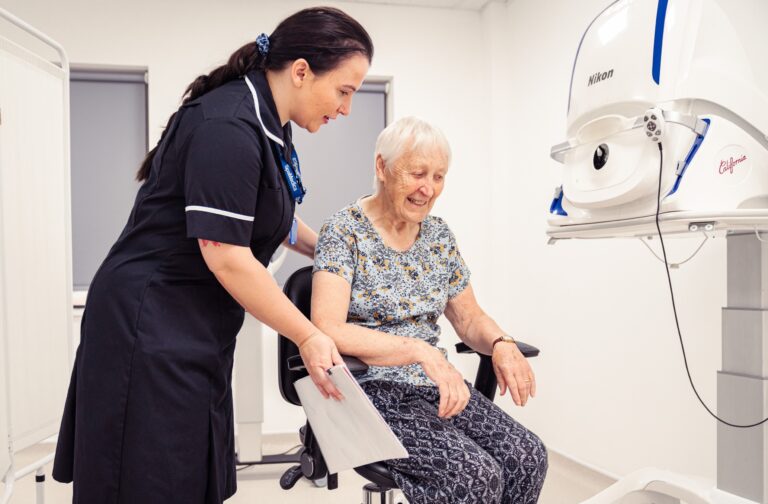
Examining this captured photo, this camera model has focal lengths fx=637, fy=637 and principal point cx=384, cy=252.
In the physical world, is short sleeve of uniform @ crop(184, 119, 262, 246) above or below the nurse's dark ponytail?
below

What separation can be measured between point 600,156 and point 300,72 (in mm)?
759

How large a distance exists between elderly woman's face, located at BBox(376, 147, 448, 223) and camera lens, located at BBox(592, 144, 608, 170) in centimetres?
38

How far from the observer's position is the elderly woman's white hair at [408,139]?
1.60 m

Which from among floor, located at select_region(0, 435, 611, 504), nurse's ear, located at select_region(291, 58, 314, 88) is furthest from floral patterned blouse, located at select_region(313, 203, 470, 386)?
floor, located at select_region(0, 435, 611, 504)

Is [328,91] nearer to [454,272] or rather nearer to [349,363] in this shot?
[349,363]

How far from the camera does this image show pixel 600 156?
152cm

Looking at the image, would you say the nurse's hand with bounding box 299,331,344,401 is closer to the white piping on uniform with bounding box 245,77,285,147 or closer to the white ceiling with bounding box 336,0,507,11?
the white piping on uniform with bounding box 245,77,285,147

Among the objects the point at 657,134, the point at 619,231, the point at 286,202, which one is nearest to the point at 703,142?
the point at 657,134

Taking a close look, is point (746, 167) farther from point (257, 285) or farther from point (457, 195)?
point (457, 195)

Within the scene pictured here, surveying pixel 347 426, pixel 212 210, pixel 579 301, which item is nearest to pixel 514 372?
pixel 347 426

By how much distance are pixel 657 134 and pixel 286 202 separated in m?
0.78

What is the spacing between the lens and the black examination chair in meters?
1.33

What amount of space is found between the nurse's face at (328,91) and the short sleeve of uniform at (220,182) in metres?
0.20

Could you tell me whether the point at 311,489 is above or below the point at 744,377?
below
